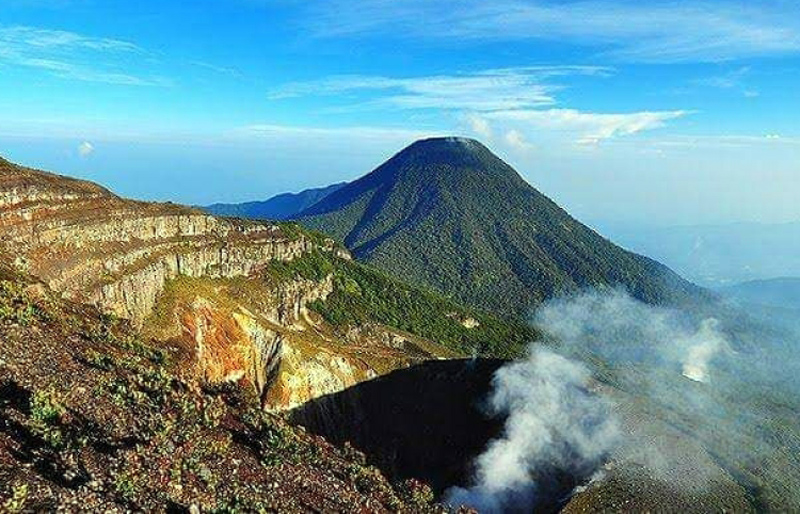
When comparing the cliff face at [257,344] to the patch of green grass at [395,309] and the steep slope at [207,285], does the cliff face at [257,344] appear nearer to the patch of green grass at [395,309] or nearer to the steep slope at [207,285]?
the steep slope at [207,285]

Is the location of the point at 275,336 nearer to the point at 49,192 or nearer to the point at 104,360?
the point at 49,192

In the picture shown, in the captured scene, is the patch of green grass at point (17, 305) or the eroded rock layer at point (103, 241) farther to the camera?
the eroded rock layer at point (103, 241)

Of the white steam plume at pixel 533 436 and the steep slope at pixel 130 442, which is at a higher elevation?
the steep slope at pixel 130 442

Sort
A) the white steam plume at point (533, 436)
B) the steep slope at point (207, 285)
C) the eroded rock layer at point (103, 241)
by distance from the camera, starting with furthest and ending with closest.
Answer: the steep slope at point (207, 285)
the eroded rock layer at point (103, 241)
the white steam plume at point (533, 436)

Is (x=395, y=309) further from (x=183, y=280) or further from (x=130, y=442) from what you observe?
(x=130, y=442)

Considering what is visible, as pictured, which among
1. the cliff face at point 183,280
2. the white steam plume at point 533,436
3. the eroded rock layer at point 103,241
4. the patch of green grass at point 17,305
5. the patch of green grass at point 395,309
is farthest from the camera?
the patch of green grass at point 395,309

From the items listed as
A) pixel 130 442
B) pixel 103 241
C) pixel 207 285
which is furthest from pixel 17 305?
pixel 207 285

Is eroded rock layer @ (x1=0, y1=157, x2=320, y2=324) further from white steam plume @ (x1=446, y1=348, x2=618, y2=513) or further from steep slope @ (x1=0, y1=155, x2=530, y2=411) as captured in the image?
white steam plume @ (x1=446, y1=348, x2=618, y2=513)

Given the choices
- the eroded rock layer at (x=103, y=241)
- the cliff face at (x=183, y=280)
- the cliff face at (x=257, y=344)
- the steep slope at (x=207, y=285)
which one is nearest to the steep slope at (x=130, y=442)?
the steep slope at (x=207, y=285)
